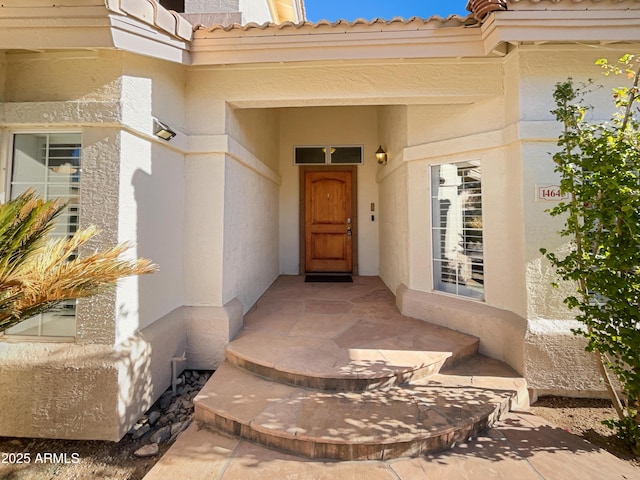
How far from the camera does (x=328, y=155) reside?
716 cm

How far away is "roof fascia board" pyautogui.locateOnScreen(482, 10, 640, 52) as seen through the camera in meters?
2.87

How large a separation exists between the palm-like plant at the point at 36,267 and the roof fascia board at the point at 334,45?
2.46m

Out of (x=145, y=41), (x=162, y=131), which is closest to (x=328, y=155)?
(x=162, y=131)

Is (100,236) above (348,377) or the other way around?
above

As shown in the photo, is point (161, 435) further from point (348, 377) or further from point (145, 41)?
point (145, 41)

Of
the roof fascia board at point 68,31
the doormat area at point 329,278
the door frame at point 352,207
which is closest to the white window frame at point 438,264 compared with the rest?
the doormat area at point 329,278

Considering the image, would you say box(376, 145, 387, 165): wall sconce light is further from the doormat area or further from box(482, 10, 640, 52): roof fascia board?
box(482, 10, 640, 52): roof fascia board

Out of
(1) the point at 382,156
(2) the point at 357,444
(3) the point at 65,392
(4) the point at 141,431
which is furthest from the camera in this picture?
(1) the point at 382,156

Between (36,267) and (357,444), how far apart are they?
2.50 metres

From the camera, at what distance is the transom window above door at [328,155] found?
712 cm

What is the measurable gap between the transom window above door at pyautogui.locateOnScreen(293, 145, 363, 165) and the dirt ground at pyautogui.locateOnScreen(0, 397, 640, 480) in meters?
5.78

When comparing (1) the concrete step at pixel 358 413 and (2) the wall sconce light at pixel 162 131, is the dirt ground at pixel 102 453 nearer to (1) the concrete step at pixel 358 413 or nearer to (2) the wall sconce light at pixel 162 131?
(1) the concrete step at pixel 358 413

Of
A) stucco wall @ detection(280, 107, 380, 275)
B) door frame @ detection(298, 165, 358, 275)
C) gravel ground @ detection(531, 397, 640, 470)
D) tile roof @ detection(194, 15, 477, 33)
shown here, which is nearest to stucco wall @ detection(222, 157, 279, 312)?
stucco wall @ detection(280, 107, 380, 275)

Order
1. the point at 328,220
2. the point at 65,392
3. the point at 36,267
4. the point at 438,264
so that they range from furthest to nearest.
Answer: the point at 328,220, the point at 438,264, the point at 65,392, the point at 36,267
